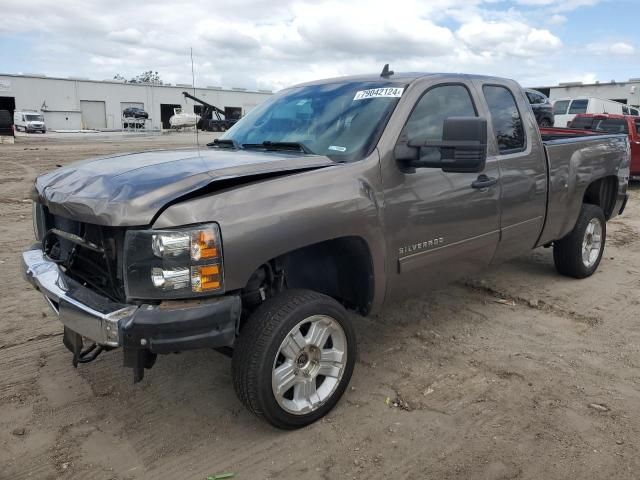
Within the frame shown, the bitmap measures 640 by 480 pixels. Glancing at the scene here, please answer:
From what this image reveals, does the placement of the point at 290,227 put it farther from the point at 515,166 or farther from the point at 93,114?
the point at 93,114

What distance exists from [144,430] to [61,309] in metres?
0.83

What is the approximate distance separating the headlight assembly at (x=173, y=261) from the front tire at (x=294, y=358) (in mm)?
413

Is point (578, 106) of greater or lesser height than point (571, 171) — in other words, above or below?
above

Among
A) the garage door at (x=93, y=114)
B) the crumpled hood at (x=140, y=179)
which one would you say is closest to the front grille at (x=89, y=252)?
the crumpled hood at (x=140, y=179)

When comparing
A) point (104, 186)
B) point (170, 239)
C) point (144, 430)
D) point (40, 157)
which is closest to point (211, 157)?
point (104, 186)

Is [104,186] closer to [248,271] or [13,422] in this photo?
[248,271]

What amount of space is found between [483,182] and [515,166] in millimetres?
524

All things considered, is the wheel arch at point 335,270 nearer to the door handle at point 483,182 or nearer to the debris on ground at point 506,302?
the door handle at point 483,182

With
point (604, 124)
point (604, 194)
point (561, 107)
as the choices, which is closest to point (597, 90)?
point (561, 107)

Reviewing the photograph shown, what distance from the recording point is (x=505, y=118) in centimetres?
436

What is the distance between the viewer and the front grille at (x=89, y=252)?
2.67 metres

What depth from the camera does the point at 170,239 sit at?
2451 mm

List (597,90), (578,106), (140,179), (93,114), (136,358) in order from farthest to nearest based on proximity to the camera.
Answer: (93,114) → (597,90) → (578,106) → (140,179) → (136,358)

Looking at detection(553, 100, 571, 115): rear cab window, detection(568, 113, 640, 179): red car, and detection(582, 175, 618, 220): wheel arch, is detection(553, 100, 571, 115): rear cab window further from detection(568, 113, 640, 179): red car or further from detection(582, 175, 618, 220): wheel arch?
detection(582, 175, 618, 220): wheel arch
